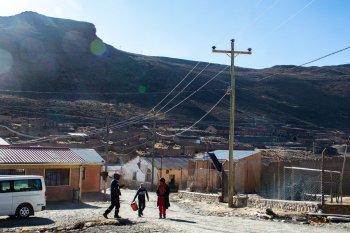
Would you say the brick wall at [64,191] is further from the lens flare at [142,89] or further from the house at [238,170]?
the lens flare at [142,89]

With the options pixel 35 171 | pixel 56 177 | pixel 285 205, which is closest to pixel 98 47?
pixel 56 177

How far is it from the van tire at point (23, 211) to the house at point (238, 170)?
9744 mm

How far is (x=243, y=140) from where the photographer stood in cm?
7581

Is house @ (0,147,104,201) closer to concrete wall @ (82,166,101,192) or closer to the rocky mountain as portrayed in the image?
concrete wall @ (82,166,101,192)

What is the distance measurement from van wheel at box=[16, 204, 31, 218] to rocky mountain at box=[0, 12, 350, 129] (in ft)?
227

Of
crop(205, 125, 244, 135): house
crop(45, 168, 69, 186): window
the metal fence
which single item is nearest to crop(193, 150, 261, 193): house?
the metal fence

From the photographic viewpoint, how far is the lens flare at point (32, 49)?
131m

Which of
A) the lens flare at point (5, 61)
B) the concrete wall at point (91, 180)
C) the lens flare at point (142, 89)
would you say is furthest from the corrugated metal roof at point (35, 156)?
the lens flare at point (142, 89)

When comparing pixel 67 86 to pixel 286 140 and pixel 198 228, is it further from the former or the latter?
pixel 198 228

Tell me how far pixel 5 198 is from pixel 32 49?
13938cm

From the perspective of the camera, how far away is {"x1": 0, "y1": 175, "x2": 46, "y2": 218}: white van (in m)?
12.8

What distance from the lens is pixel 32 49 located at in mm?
139750

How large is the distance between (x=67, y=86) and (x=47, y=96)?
1806cm

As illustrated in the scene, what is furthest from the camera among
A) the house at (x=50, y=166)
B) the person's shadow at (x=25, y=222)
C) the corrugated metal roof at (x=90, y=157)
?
the corrugated metal roof at (x=90, y=157)
